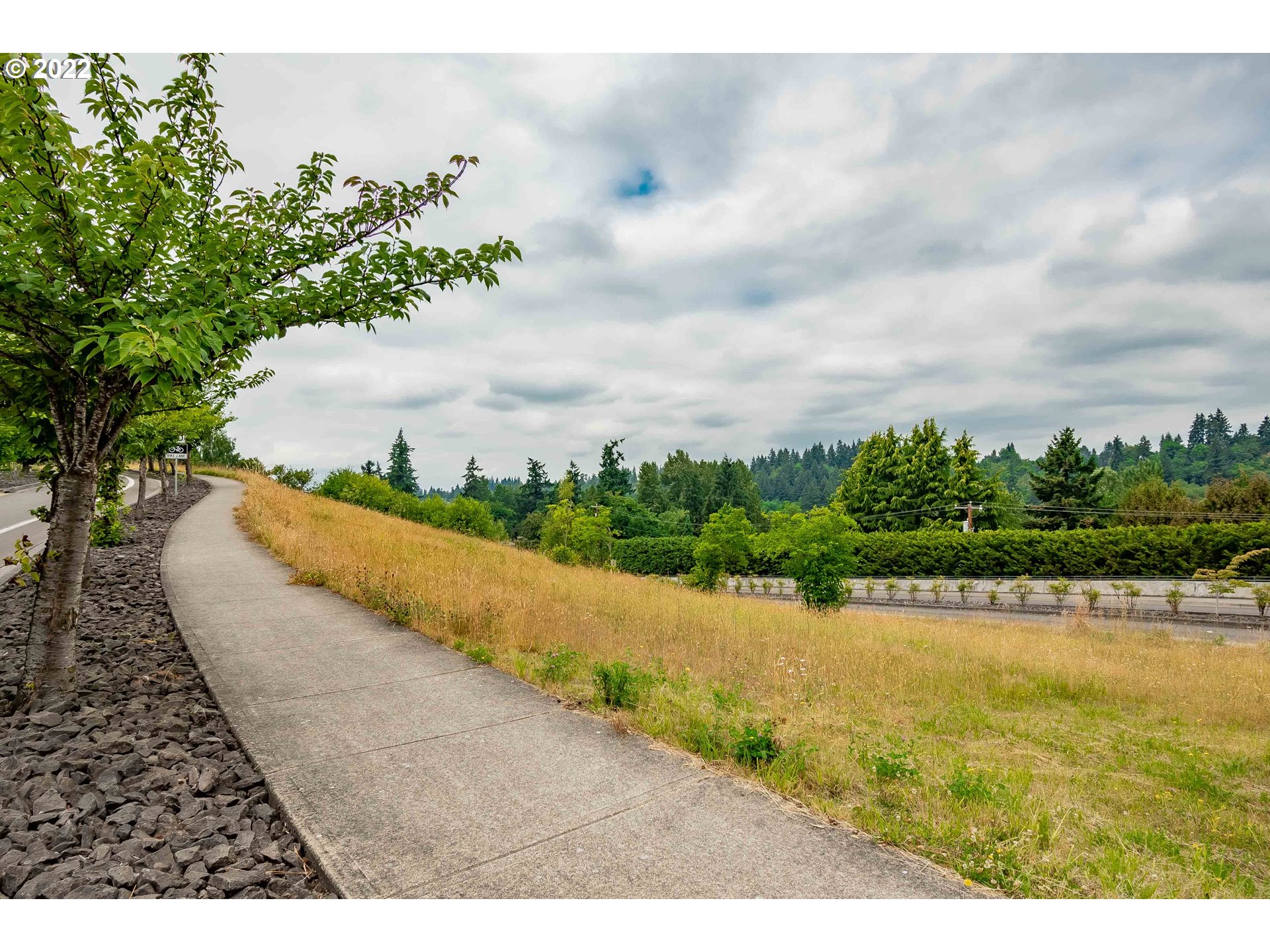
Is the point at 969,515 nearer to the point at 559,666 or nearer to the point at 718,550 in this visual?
the point at 718,550

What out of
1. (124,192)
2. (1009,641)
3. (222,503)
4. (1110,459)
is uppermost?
(1110,459)

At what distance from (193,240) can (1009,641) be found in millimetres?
12776

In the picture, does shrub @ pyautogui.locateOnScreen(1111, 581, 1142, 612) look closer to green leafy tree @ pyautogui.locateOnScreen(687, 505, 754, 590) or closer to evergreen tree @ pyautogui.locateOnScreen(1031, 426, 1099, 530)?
green leafy tree @ pyautogui.locateOnScreen(687, 505, 754, 590)

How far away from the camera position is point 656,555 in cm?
4594

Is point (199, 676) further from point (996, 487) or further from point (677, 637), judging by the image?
point (996, 487)

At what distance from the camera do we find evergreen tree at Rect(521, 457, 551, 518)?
93000mm

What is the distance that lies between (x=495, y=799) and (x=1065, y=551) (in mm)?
32591

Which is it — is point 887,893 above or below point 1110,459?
below

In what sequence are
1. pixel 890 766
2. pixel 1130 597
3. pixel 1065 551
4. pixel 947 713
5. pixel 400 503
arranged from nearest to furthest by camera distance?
pixel 890 766, pixel 947 713, pixel 1130 597, pixel 1065 551, pixel 400 503

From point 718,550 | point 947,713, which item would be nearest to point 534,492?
point 718,550

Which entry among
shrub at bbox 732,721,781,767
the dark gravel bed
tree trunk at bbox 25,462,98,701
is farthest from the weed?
tree trunk at bbox 25,462,98,701

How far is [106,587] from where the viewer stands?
8.41 m

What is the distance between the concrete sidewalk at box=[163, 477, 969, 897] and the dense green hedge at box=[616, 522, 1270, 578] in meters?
20.7

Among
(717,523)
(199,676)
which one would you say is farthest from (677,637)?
(717,523)
